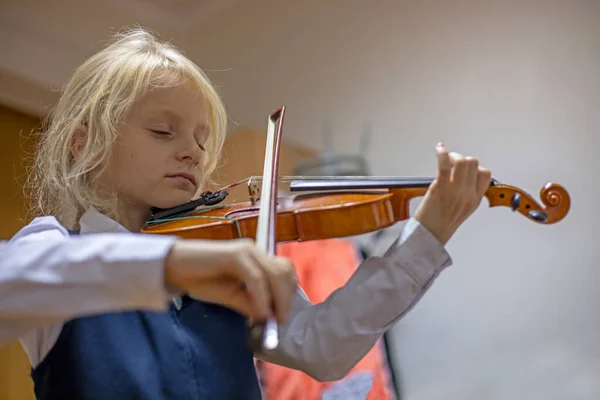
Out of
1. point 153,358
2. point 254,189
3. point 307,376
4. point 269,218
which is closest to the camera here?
point 269,218

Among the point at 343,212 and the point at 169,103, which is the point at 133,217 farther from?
the point at 343,212

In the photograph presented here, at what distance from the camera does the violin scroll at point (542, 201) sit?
2.54 ft

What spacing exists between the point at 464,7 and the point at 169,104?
1163mm

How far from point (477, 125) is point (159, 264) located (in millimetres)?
1350

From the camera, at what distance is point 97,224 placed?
83 cm

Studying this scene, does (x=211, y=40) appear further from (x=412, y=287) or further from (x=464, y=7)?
(x=412, y=287)

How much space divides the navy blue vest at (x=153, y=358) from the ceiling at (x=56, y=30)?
1417 millimetres

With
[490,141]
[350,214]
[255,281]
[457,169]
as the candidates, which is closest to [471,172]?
[457,169]

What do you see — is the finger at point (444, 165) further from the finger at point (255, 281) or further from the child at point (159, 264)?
the finger at point (255, 281)

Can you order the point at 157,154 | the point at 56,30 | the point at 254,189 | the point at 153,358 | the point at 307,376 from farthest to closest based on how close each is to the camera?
the point at 56,30, the point at 307,376, the point at 254,189, the point at 157,154, the point at 153,358

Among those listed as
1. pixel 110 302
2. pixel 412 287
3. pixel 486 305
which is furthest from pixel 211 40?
pixel 110 302

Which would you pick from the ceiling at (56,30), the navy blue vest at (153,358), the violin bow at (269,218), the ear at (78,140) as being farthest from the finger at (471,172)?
the ceiling at (56,30)

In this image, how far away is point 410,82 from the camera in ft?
6.08

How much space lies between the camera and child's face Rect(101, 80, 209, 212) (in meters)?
0.86
